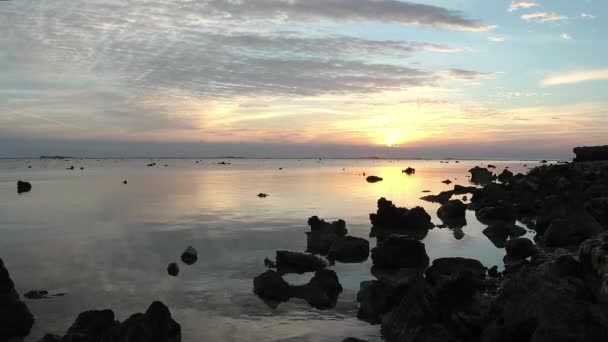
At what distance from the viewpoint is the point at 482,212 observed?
130 ft

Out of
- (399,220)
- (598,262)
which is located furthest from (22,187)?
(598,262)

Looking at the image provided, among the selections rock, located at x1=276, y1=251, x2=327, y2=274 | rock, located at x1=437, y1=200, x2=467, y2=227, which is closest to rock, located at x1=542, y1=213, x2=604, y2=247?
rock, located at x1=276, y1=251, x2=327, y2=274

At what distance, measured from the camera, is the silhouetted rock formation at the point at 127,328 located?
11.7m

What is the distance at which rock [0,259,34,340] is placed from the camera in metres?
13.5

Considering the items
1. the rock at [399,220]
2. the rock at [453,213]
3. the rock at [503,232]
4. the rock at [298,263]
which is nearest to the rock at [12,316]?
the rock at [298,263]

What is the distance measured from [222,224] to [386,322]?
22591 millimetres

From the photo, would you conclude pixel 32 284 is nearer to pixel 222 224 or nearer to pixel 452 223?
pixel 222 224

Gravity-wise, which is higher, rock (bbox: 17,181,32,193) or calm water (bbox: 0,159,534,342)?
rock (bbox: 17,181,32,193)

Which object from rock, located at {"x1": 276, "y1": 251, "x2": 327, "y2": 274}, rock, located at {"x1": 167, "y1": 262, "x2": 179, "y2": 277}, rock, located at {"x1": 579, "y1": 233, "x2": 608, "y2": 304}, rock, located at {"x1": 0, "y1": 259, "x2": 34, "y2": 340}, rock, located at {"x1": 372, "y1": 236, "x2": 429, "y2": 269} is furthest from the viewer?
rock, located at {"x1": 372, "y1": 236, "x2": 429, "y2": 269}

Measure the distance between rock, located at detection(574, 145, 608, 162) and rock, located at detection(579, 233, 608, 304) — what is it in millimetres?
68216

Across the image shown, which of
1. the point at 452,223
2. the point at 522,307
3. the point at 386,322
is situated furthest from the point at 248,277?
the point at 452,223

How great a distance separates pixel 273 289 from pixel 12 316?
8212 millimetres

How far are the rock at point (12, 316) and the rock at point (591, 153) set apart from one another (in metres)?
78.0

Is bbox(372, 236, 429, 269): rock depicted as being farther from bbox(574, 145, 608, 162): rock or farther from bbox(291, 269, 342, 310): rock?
bbox(574, 145, 608, 162): rock
